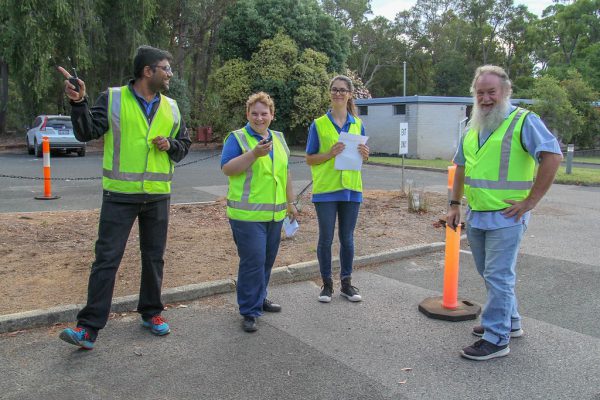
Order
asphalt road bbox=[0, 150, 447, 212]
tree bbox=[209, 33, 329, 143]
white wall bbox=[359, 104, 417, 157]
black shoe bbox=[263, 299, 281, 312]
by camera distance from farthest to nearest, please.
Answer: white wall bbox=[359, 104, 417, 157], tree bbox=[209, 33, 329, 143], asphalt road bbox=[0, 150, 447, 212], black shoe bbox=[263, 299, 281, 312]

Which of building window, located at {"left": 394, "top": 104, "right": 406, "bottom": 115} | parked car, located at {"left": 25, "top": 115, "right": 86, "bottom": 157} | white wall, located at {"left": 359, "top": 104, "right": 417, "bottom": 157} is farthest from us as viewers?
building window, located at {"left": 394, "top": 104, "right": 406, "bottom": 115}

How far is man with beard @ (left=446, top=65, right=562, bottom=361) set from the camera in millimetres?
3627

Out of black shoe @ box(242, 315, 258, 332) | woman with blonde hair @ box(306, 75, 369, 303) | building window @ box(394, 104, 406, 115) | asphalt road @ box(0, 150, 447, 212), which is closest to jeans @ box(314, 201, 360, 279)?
woman with blonde hair @ box(306, 75, 369, 303)

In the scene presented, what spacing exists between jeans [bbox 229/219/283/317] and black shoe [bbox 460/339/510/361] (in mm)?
1642

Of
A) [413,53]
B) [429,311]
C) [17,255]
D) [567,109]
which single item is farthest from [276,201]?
[413,53]

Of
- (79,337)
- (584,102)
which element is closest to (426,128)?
(584,102)

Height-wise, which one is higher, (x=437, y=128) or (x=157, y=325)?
(x=437, y=128)

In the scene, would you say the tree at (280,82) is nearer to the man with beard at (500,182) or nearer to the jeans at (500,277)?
the man with beard at (500,182)

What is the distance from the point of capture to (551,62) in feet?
169

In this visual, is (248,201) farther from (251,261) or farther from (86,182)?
(86,182)

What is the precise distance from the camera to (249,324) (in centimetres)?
434

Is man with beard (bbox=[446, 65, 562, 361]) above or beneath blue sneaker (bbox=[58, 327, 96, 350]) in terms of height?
above

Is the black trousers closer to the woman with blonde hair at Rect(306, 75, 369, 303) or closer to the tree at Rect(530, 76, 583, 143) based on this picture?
the woman with blonde hair at Rect(306, 75, 369, 303)

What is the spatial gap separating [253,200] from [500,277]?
6.37 feet
